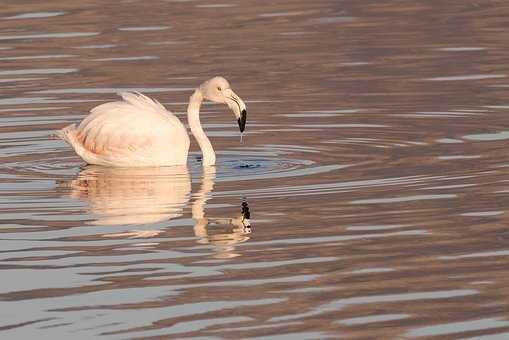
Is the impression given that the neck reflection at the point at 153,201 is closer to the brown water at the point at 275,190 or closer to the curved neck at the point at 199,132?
the brown water at the point at 275,190

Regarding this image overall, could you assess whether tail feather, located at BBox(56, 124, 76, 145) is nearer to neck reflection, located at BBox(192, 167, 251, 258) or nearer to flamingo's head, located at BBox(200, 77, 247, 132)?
flamingo's head, located at BBox(200, 77, 247, 132)

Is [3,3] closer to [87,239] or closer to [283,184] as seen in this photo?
[283,184]

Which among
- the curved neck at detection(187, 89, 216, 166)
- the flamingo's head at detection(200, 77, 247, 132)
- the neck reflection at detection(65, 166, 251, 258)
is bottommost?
the neck reflection at detection(65, 166, 251, 258)

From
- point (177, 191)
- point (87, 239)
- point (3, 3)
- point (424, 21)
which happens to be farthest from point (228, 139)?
point (3, 3)

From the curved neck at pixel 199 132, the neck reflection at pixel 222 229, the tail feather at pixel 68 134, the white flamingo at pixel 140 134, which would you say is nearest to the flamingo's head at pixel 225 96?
the white flamingo at pixel 140 134

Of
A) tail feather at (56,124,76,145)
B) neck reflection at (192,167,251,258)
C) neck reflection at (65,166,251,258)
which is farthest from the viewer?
tail feather at (56,124,76,145)

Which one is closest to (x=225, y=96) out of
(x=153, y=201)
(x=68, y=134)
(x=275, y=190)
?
(x=68, y=134)

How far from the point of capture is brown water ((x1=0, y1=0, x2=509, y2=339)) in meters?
9.79

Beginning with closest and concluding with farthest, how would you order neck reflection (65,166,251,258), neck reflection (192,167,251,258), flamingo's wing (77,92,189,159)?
neck reflection (192,167,251,258), neck reflection (65,166,251,258), flamingo's wing (77,92,189,159)

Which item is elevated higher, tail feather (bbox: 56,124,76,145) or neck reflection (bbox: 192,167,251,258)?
tail feather (bbox: 56,124,76,145)

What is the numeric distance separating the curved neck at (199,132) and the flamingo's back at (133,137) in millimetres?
178

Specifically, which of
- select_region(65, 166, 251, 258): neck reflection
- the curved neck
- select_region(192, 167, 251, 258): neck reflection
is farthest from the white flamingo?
select_region(192, 167, 251, 258): neck reflection

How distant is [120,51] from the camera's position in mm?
24938

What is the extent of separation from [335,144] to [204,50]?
26.9ft
